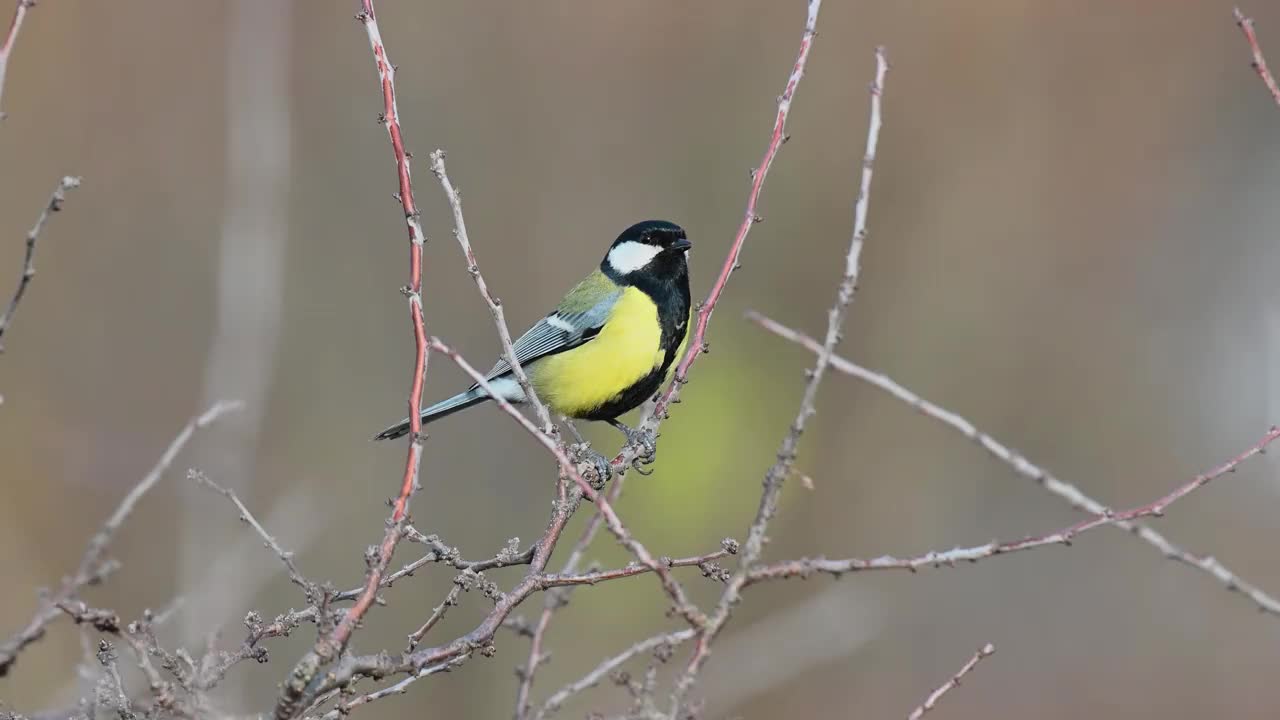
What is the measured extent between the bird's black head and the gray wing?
0.10m

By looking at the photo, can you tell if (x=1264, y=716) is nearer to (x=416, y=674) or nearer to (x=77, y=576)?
(x=416, y=674)

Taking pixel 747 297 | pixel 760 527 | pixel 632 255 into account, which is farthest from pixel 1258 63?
pixel 747 297

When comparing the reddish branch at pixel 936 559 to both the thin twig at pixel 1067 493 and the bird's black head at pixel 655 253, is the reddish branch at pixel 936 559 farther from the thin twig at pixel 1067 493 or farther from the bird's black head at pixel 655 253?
the bird's black head at pixel 655 253

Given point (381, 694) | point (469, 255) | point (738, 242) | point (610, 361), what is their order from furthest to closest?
point (610, 361), point (738, 242), point (469, 255), point (381, 694)

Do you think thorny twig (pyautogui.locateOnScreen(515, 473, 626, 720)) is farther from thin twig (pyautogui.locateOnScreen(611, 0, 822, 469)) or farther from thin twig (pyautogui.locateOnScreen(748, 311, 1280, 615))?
thin twig (pyautogui.locateOnScreen(748, 311, 1280, 615))

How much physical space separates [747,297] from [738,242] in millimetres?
4290

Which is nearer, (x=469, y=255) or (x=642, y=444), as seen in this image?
(x=469, y=255)

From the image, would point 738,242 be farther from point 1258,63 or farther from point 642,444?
point 1258,63

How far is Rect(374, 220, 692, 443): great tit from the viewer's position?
387 centimetres

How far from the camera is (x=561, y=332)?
4.18 meters

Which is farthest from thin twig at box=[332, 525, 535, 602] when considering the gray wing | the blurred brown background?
the blurred brown background

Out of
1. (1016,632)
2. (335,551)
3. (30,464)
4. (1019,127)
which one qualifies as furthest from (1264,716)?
(30,464)

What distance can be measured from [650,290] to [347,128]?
10.9 feet

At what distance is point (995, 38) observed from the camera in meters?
7.40
